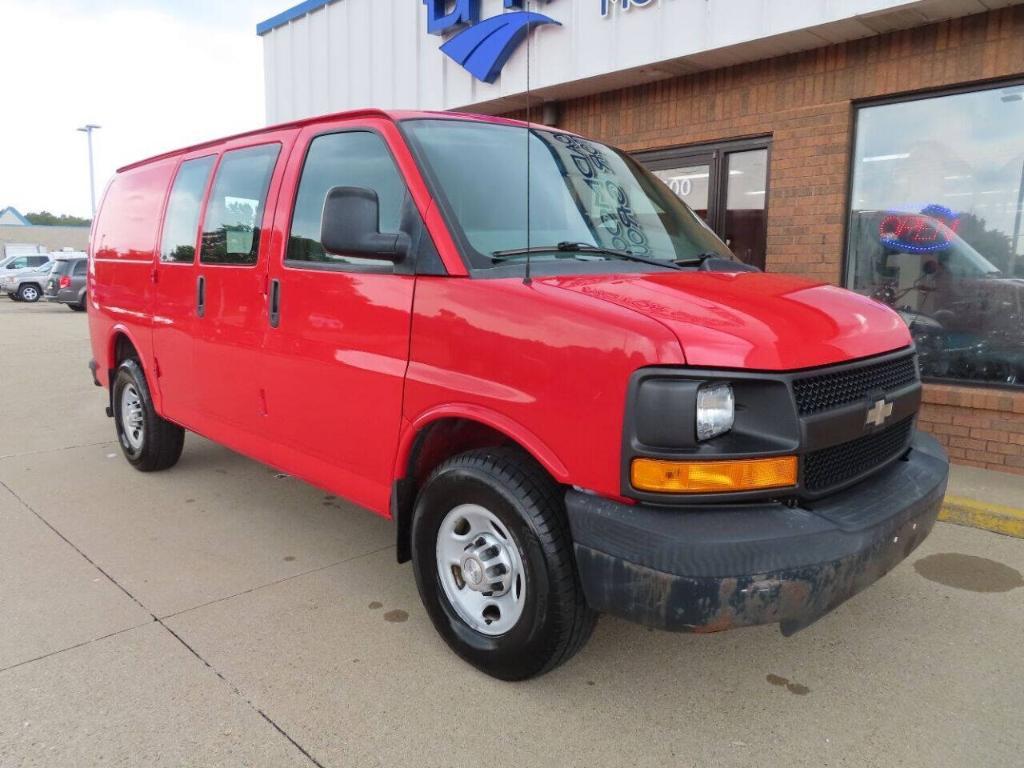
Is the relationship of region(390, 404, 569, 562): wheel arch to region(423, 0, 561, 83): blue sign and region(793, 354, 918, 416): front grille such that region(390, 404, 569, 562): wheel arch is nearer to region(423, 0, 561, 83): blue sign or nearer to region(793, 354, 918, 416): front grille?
region(793, 354, 918, 416): front grille

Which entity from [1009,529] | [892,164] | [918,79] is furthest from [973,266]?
[1009,529]

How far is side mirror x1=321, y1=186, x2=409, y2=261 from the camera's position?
2.83m

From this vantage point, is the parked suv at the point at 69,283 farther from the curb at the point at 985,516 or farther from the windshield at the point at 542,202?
the curb at the point at 985,516

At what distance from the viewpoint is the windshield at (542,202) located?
3027mm

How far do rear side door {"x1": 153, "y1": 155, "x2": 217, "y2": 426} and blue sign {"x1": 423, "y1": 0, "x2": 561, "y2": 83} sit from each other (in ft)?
13.2

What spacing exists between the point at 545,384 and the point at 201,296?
2610mm

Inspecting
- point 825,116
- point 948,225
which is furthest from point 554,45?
point 948,225

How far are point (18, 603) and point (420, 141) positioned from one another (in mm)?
2751

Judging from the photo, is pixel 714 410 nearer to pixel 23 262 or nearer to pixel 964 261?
pixel 964 261

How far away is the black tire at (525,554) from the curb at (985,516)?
2.91 metres

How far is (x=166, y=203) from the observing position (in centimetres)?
494

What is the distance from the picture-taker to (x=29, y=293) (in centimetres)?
3075

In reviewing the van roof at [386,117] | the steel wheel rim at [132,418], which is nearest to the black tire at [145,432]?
the steel wheel rim at [132,418]

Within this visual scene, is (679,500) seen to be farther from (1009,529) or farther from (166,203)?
(166,203)
